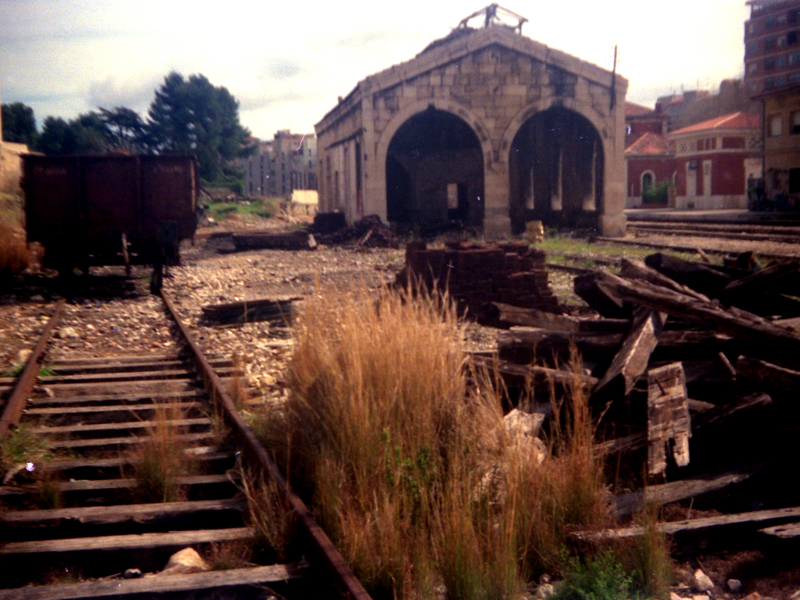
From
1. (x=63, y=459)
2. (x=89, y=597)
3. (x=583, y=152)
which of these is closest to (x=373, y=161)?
(x=583, y=152)

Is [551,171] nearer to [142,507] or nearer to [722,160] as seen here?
[722,160]

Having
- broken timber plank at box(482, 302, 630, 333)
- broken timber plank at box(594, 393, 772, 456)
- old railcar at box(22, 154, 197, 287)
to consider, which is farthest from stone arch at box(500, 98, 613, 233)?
broken timber plank at box(594, 393, 772, 456)

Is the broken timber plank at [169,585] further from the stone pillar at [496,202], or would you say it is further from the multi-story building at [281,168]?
the multi-story building at [281,168]

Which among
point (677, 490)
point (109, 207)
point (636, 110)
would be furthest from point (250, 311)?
point (636, 110)

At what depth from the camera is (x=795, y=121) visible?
1496 inches

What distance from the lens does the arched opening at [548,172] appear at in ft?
96.8

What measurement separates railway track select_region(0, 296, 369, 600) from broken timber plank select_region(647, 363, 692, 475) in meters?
1.97

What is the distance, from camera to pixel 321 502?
3.61 meters

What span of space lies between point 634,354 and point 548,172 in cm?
2593

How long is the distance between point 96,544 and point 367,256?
17.1 metres

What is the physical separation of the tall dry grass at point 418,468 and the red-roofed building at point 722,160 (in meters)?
48.5


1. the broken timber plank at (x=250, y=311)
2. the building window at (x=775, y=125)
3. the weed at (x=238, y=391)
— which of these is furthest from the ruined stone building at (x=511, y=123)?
the weed at (x=238, y=391)

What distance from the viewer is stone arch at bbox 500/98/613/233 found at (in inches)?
1148

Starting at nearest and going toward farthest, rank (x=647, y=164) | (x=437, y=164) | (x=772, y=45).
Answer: (x=437, y=164), (x=772, y=45), (x=647, y=164)
